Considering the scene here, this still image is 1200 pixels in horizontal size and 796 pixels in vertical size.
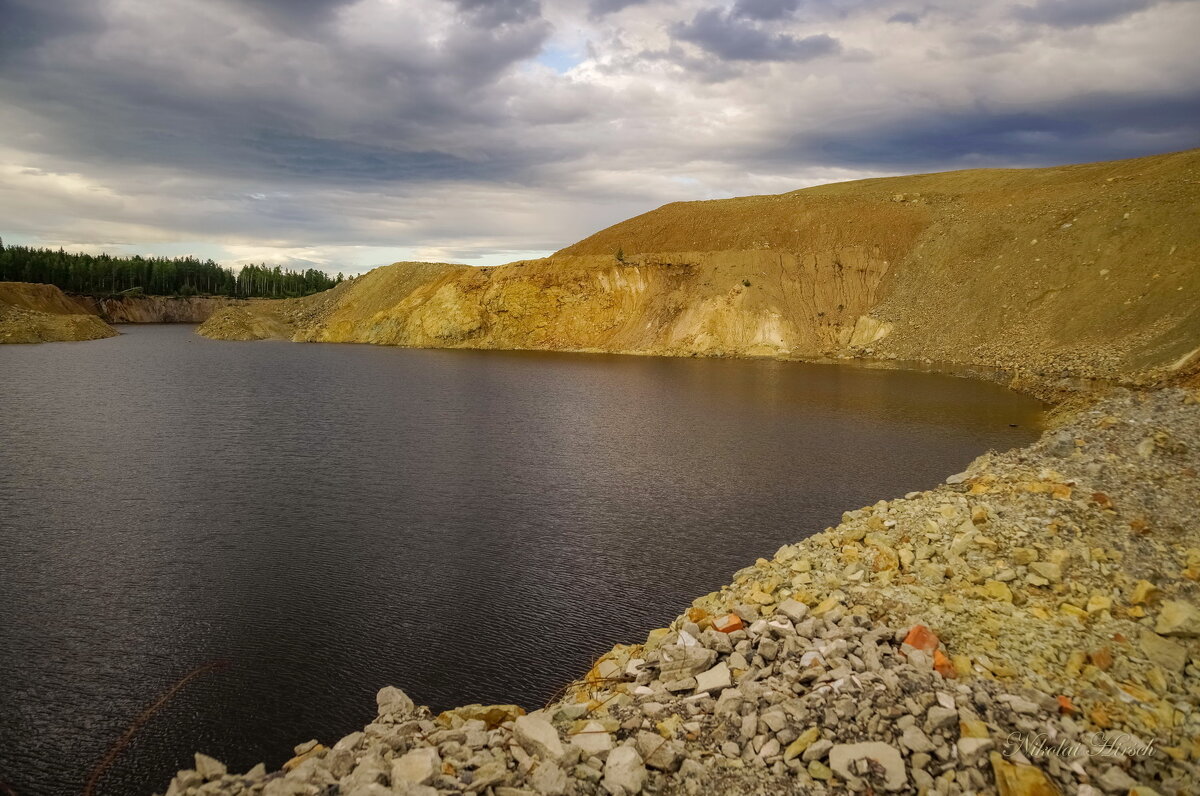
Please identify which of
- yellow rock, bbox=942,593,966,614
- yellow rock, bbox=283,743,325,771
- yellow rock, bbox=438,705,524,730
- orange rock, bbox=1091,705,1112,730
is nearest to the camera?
orange rock, bbox=1091,705,1112,730

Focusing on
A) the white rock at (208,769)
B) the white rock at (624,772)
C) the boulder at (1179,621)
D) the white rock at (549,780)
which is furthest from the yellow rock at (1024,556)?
the white rock at (208,769)

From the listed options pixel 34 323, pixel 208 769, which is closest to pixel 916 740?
pixel 208 769

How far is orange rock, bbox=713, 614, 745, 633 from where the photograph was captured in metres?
10.4

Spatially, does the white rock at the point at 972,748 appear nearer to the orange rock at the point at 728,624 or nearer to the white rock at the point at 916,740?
the white rock at the point at 916,740

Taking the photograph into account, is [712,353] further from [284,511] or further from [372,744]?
[372,744]

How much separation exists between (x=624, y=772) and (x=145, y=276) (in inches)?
6885

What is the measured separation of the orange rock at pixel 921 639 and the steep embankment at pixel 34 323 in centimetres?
9723

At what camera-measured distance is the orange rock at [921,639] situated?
9336mm

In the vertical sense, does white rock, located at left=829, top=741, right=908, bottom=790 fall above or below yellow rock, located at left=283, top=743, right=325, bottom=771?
above

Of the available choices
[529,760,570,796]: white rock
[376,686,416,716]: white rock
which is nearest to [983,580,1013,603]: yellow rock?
[529,760,570,796]: white rock

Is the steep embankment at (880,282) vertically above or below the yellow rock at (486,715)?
above

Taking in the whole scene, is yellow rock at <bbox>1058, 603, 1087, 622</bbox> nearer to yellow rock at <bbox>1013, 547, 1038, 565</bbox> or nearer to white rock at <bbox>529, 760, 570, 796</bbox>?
yellow rock at <bbox>1013, 547, 1038, 565</bbox>

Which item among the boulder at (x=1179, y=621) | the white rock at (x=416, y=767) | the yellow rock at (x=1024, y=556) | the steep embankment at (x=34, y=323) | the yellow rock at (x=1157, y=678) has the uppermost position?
the steep embankment at (x=34, y=323)

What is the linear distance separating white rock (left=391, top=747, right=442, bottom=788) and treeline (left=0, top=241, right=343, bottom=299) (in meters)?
157
